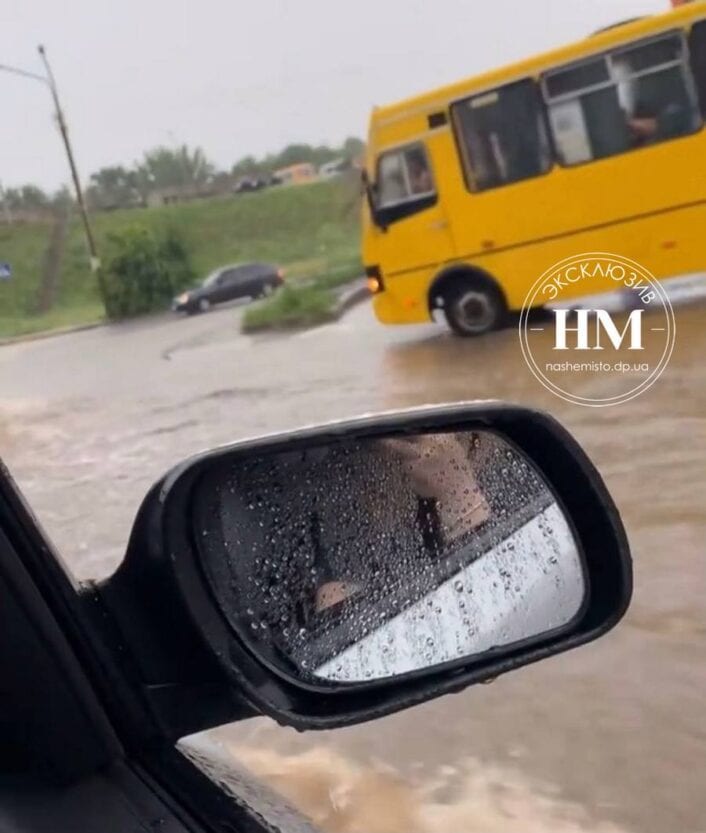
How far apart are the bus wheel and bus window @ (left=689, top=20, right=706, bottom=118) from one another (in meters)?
1.18

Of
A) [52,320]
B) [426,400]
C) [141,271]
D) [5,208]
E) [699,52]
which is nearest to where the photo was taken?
[5,208]

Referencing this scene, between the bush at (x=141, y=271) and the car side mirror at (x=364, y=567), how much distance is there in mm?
3093

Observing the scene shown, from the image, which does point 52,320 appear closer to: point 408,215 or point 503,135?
point 408,215

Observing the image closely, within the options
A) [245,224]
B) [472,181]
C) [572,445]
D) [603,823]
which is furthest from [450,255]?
[572,445]

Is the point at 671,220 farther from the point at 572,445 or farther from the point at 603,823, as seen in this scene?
the point at 572,445

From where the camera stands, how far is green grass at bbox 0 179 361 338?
3.51 metres

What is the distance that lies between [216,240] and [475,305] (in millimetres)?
1752

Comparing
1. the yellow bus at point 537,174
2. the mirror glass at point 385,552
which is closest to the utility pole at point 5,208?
the mirror glass at point 385,552

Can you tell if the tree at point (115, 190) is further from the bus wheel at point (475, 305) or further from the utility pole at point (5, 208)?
the bus wheel at point (475, 305)

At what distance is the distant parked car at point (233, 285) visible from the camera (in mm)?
4895

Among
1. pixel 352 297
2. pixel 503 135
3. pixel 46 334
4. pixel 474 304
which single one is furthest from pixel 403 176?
pixel 46 334

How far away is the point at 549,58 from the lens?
219 inches

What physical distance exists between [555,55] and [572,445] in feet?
16.2

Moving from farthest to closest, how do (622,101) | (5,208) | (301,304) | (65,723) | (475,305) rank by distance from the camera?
(475,305) → (622,101) → (301,304) → (5,208) → (65,723)
